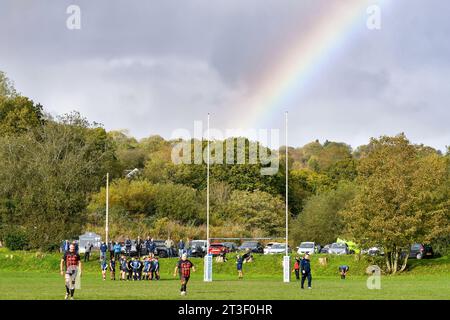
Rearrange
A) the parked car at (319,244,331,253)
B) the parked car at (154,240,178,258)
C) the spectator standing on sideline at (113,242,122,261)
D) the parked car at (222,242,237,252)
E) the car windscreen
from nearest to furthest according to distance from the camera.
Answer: the spectator standing on sideline at (113,242,122,261) < the parked car at (154,240,178,258) < the parked car at (319,244,331,253) < the parked car at (222,242,237,252) < the car windscreen

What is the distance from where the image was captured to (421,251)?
8712 centimetres

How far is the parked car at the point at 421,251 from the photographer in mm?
87062

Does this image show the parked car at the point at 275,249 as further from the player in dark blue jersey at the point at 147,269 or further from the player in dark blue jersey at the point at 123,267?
the player in dark blue jersey at the point at 123,267

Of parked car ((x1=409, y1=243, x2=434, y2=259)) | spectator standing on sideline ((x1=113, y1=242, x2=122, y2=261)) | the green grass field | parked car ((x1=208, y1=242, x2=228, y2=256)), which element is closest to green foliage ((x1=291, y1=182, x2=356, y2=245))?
parked car ((x1=208, y1=242, x2=228, y2=256))

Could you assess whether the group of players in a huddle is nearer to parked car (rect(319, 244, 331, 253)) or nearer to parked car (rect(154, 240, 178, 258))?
parked car (rect(154, 240, 178, 258))

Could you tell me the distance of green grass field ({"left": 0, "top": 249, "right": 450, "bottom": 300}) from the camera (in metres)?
45.7

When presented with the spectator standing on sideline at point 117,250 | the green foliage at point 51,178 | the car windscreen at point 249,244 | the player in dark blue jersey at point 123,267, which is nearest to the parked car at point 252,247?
the car windscreen at point 249,244

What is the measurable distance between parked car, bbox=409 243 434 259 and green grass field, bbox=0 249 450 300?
3.94 meters

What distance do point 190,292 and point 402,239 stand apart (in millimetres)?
33424

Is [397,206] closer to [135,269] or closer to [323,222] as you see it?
[135,269]

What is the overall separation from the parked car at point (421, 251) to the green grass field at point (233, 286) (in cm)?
394

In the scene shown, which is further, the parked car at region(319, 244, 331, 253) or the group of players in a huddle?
the parked car at region(319, 244, 331, 253)
